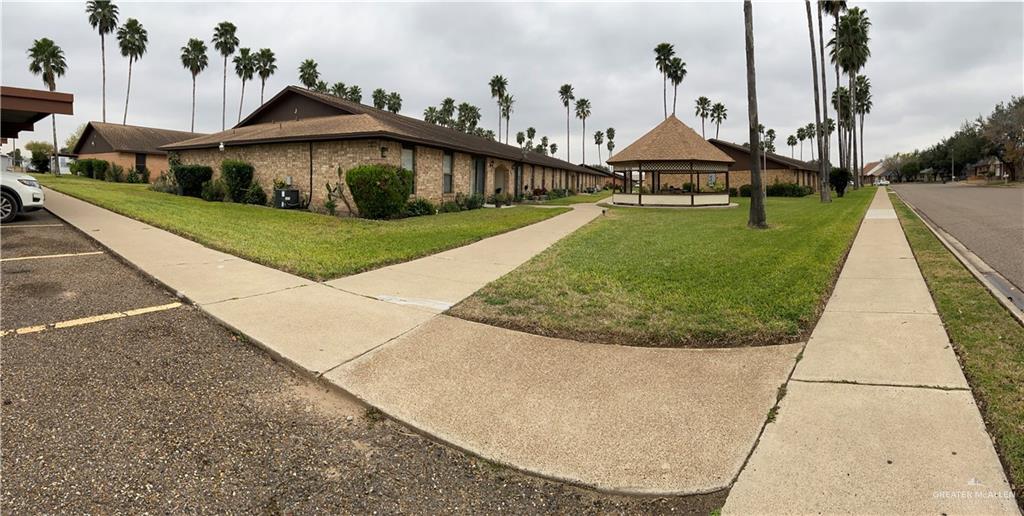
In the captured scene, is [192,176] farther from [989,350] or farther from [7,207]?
[989,350]

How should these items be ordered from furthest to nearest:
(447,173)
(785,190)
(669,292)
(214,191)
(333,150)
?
(785,190)
(214,191)
(447,173)
(333,150)
(669,292)

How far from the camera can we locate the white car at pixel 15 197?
1260 cm

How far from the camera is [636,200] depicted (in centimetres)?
3073

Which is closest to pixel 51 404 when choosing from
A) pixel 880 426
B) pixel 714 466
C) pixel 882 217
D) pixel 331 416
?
pixel 331 416

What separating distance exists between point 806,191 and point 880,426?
49.5 meters

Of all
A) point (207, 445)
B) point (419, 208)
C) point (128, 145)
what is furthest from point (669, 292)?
point (128, 145)

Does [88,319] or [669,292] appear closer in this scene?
[88,319]

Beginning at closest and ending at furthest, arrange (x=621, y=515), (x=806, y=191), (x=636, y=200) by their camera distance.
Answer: (x=621, y=515), (x=636, y=200), (x=806, y=191)

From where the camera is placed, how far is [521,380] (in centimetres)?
429

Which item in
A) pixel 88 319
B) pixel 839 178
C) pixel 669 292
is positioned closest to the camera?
pixel 88 319

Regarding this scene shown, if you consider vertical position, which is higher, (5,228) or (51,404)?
(5,228)

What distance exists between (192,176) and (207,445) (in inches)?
985

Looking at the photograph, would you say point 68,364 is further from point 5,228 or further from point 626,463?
point 5,228

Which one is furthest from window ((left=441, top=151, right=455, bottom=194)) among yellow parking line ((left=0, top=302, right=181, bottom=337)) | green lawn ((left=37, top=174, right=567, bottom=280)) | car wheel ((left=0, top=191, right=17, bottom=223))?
yellow parking line ((left=0, top=302, right=181, bottom=337))
